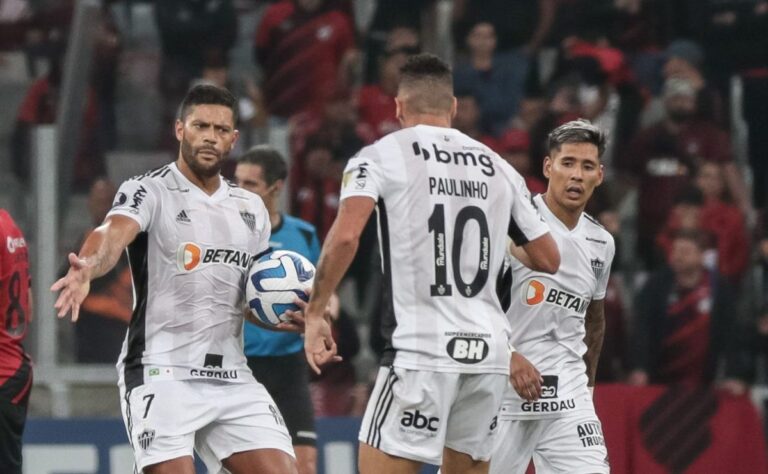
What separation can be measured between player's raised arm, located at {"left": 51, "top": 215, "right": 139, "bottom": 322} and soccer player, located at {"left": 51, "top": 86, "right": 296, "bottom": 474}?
6 centimetres

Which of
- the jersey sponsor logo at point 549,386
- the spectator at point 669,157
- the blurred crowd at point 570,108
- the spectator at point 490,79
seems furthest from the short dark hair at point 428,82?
the spectator at point 490,79

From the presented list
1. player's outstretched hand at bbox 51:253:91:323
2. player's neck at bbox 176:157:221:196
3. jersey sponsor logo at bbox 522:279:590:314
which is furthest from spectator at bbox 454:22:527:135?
player's outstretched hand at bbox 51:253:91:323

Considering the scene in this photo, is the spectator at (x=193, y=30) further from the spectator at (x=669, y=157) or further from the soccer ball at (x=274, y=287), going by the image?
the soccer ball at (x=274, y=287)

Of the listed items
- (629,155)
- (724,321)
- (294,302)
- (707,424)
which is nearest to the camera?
(294,302)

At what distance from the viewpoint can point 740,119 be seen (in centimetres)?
1284

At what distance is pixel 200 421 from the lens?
22.2 ft

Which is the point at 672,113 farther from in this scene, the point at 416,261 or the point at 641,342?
the point at 416,261

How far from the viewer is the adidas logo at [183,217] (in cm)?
689

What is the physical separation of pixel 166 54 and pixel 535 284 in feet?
21.2

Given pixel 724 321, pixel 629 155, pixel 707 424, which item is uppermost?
pixel 629 155

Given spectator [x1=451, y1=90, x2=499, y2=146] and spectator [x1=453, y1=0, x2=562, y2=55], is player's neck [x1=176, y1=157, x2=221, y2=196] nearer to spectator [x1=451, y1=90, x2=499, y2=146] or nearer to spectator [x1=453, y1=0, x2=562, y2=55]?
spectator [x1=451, y1=90, x2=499, y2=146]

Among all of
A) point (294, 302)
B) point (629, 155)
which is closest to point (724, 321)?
point (629, 155)

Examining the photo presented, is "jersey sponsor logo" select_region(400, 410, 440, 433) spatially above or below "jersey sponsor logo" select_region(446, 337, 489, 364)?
below

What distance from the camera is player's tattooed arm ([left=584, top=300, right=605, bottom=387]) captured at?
7973 mm
